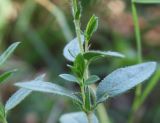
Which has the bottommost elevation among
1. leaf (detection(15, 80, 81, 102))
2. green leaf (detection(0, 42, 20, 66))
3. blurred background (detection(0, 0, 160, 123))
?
blurred background (detection(0, 0, 160, 123))

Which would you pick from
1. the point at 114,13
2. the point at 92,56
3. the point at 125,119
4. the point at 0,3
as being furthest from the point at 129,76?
the point at 114,13

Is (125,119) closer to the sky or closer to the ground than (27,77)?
closer to the ground

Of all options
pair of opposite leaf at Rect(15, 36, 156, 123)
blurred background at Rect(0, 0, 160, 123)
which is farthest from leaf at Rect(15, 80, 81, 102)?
blurred background at Rect(0, 0, 160, 123)

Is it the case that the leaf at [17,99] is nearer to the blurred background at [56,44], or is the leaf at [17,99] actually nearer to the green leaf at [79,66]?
the green leaf at [79,66]

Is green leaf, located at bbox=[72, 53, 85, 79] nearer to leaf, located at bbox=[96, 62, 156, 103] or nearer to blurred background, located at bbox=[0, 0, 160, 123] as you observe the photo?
leaf, located at bbox=[96, 62, 156, 103]

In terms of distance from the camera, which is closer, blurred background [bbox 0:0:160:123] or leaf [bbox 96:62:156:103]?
leaf [bbox 96:62:156:103]

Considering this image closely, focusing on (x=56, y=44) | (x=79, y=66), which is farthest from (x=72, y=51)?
(x=56, y=44)

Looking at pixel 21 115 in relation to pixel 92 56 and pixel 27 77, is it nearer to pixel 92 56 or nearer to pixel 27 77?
pixel 27 77
